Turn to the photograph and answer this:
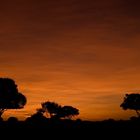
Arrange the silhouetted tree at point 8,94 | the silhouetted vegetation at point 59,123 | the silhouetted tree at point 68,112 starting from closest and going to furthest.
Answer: the silhouetted vegetation at point 59,123, the silhouetted tree at point 8,94, the silhouetted tree at point 68,112

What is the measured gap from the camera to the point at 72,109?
167375mm

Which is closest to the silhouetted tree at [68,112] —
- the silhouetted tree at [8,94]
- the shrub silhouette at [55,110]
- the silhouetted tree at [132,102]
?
the shrub silhouette at [55,110]

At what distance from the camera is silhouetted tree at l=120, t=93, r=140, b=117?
127375 mm

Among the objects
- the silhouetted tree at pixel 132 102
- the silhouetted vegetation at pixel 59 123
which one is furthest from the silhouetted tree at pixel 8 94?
the silhouetted tree at pixel 132 102

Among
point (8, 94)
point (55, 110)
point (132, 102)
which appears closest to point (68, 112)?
point (55, 110)

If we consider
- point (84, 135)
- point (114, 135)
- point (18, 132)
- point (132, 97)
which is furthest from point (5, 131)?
point (132, 97)

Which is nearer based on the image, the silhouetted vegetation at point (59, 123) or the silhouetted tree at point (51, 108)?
the silhouetted vegetation at point (59, 123)

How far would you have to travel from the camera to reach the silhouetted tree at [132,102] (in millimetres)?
127375

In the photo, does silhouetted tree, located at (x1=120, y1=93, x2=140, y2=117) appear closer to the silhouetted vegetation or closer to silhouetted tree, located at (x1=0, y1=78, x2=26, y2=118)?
the silhouetted vegetation

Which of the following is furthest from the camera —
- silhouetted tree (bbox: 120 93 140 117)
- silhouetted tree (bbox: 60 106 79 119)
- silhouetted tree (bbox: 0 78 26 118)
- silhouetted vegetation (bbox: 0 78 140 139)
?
silhouetted tree (bbox: 60 106 79 119)

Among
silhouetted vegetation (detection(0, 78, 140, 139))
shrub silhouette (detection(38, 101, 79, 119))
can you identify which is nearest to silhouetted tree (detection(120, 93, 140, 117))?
silhouetted vegetation (detection(0, 78, 140, 139))

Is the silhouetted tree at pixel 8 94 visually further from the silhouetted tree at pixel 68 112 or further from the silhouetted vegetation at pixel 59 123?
the silhouetted tree at pixel 68 112

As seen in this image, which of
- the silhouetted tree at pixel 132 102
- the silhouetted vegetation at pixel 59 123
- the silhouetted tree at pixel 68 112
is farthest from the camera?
the silhouetted tree at pixel 68 112

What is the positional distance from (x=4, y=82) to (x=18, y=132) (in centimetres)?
5740
